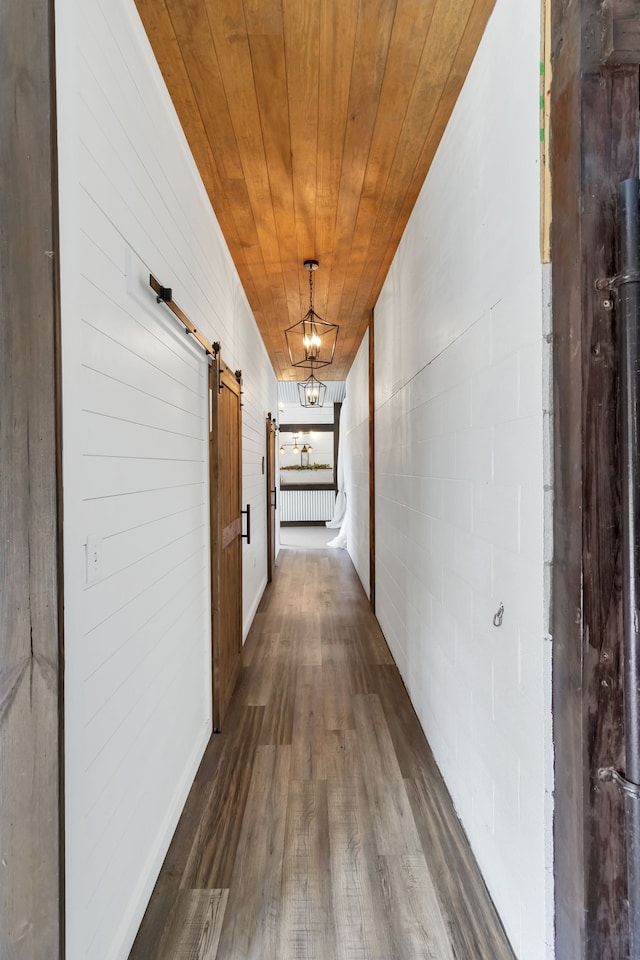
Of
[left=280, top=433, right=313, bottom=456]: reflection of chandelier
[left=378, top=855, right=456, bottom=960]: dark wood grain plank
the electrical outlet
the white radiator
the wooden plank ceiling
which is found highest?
the wooden plank ceiling

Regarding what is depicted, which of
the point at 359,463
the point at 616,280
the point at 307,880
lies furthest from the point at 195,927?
the point at 359,463

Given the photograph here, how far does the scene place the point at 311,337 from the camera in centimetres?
367

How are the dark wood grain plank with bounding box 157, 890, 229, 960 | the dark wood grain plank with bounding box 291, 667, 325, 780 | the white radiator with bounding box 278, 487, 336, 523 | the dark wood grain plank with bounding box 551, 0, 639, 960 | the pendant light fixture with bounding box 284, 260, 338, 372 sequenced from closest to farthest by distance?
the dark wood grain plank with bounding box 551, 0, 639, 960 → the dark wood grain plank with bounding box 157, 890, 229, 960 → the dark wood grain plank with bounding box 291, 667, 325, 780 → the pendant light fixture with bounding box 284, 260, 338, 372 → the white radiator with bounding box 278, 487, 336, 523

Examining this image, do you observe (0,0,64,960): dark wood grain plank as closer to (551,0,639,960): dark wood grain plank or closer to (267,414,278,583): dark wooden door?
(551,0,639,960): dark wood grain plank

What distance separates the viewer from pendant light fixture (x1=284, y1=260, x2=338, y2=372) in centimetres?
356

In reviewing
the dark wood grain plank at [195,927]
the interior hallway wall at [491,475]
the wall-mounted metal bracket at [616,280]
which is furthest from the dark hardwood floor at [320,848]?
the wall-mounted metal bracket at [616,280]

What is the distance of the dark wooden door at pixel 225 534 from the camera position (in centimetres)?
238

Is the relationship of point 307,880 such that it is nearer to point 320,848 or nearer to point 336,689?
point 320,848

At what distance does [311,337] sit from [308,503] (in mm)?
7123

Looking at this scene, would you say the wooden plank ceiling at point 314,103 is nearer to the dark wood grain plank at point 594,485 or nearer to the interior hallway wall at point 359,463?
the dark wood grain plank at point 594,485

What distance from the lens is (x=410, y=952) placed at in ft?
4.17

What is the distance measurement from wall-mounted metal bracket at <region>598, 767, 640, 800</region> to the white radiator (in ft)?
31.3

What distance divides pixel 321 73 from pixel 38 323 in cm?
151

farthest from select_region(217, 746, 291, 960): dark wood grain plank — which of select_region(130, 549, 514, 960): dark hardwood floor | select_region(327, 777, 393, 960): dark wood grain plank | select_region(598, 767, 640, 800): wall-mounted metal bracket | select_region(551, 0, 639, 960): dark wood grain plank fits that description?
select_region(598, 767, 640, 800): wall-mounted metal bracket
